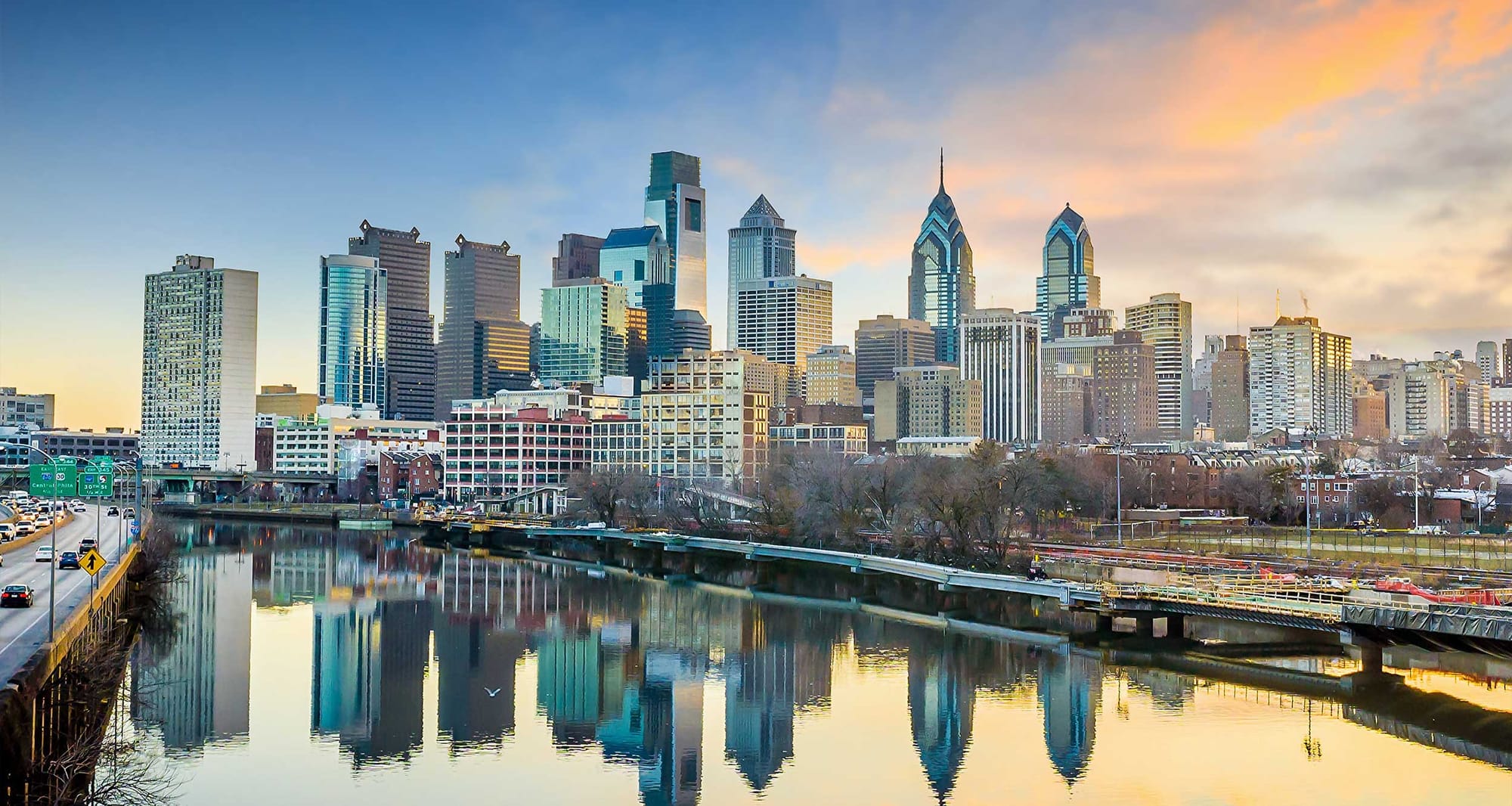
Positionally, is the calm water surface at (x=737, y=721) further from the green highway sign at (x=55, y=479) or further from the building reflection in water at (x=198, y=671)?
the green highway sign at (x=55, y=479)

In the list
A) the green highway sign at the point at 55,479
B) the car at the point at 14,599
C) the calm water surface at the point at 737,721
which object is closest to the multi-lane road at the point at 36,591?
the car at the point at 14,599

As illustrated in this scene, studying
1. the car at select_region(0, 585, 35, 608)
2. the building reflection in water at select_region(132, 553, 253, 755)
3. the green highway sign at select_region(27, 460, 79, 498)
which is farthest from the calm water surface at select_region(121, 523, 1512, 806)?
the green highway sign at select_region(27, 460, 79, 498)

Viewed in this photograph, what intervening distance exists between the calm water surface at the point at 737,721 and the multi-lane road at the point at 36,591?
12.0 feet

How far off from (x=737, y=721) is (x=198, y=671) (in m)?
20.9

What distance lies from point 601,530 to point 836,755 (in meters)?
70.0

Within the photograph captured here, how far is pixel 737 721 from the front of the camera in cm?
4725

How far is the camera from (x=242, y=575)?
9294cm

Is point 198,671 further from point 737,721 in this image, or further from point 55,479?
point 55,479

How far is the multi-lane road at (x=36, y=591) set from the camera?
39538 mm

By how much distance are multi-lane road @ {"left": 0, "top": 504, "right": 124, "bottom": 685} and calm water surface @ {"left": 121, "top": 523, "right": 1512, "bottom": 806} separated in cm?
366

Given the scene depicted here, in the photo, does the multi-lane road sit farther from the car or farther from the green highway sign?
the green highway sign

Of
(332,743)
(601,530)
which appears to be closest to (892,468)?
(601,530)

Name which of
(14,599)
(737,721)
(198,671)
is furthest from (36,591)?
(737,721)

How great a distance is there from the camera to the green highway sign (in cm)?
7894
